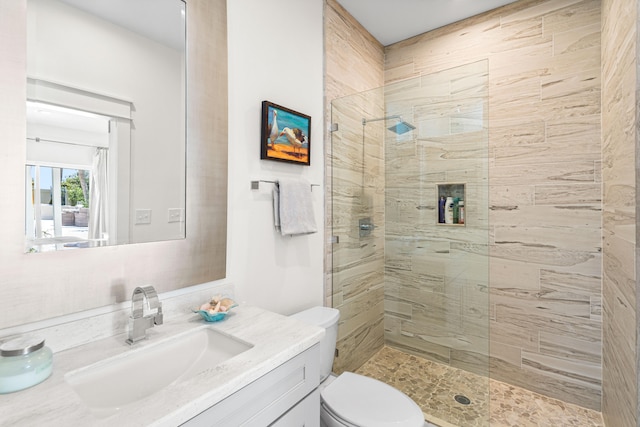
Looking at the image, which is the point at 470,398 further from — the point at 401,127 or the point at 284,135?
the point at 284,135

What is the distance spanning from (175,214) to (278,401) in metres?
0.82

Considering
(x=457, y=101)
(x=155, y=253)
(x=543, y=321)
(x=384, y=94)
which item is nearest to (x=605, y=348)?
(x=543, y=321)

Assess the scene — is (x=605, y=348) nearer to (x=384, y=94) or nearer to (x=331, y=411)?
(x=331, y=411)

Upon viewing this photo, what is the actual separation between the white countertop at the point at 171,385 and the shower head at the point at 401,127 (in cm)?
141

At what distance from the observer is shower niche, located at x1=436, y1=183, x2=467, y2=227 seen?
191cm

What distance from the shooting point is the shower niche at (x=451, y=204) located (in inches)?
75.2

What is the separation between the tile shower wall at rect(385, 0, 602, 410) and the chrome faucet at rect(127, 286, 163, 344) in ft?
5.21

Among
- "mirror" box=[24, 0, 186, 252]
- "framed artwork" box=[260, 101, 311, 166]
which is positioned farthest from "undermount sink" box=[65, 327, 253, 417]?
"framed artwork" box=[260, 101, 311, 166]

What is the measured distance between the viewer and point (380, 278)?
225 centimetres

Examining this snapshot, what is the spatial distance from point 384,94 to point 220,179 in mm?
1307

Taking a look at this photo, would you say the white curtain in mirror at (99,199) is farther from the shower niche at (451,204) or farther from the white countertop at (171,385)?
the shower niche at (451,204)

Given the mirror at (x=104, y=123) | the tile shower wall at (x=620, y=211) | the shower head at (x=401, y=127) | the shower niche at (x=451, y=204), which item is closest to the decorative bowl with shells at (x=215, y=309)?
the mirror at (x=104, y=123)

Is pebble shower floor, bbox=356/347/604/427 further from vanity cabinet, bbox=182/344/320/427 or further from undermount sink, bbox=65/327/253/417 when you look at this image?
undermount sink, bbox=65/327/253/417

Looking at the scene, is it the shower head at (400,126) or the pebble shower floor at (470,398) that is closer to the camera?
the pebble shower floor at (470,398)
